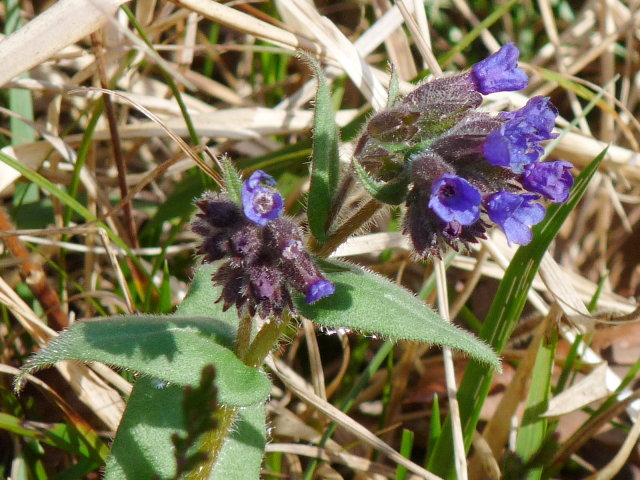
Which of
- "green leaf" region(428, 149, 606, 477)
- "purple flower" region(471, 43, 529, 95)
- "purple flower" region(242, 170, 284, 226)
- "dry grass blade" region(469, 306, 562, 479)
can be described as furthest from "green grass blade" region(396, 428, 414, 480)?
"purple flower" region(471, 43, 529, 95)

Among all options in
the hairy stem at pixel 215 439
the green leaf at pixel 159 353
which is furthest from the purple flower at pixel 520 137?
the hairy stem at pixel 215 439

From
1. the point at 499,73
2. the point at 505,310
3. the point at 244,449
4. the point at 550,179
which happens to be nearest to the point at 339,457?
the point at 244,449

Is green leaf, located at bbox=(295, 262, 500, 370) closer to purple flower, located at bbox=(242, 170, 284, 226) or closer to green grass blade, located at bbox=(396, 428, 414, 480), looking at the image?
purple flower, located at bbox=(242, 170, 284, 226)

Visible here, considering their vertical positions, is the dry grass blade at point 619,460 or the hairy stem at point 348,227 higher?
the hairy stem at point 348,227

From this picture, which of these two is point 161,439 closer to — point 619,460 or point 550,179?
point 550,179

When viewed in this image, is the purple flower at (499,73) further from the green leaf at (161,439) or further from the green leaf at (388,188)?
the green leaf at (161,439)

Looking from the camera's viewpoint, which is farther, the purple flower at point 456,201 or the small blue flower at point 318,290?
the small blue flower at point 318,290
